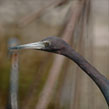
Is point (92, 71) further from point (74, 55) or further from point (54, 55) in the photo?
point (54, 55)

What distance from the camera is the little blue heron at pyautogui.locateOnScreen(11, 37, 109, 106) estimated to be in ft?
9.09

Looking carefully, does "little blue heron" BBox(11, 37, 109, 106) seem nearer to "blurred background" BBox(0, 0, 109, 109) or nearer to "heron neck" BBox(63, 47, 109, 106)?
"heron neck" BBox(63, 47, 109, 106)

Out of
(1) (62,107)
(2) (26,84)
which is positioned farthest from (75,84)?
(2) (26,84)

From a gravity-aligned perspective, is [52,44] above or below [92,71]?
above

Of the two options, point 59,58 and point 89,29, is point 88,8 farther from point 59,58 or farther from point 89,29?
point 59,58

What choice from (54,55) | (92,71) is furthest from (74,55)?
(54,55)

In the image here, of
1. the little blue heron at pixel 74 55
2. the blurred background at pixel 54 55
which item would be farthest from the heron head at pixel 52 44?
the blurred background at pixel 54 55

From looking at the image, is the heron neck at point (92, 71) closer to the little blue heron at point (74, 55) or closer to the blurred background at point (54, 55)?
the little blue heron at point (74, 55)

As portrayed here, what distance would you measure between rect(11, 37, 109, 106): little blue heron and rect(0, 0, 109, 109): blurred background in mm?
356

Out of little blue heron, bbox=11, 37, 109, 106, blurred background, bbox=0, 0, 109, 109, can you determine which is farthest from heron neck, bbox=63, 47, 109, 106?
blurred background, bbox=0, 0, 109, 109

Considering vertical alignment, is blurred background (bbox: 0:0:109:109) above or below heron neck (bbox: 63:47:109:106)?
above

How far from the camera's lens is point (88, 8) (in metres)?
3.29

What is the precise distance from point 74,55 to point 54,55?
1.90 m

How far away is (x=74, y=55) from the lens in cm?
280
